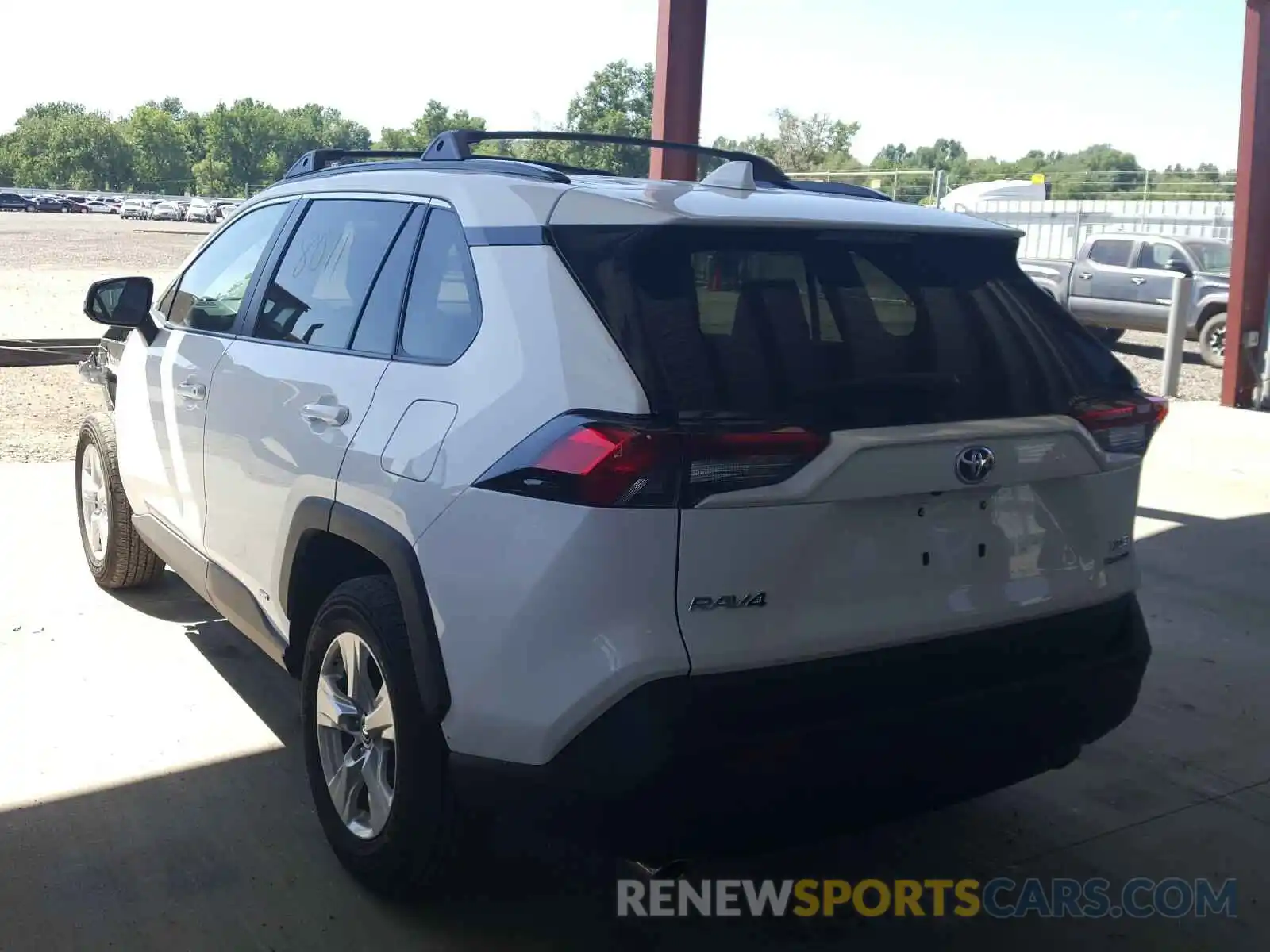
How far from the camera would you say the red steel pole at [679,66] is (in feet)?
30.1

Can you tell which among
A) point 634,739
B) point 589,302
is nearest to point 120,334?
point 589,302

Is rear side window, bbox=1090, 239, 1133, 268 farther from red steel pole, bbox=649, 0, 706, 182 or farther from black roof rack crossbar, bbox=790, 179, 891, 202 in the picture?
black roof rack crossbar, bbox=790, 179, 891, 202

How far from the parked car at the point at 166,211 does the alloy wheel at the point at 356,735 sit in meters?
76.7

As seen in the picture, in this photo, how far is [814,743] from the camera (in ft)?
8.26

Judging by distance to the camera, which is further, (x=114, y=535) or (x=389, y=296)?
(x=114, y=535)

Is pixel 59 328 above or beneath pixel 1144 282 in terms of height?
beneath

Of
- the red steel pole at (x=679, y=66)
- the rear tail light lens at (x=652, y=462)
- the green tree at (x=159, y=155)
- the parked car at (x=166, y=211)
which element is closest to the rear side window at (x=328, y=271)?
the rear tail light lens at (x=652, y=462)

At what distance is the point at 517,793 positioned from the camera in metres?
2.55

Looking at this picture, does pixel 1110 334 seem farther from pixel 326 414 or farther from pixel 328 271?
pixel 326 414

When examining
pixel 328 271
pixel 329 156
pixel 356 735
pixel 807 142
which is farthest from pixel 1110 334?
pixel 807 142

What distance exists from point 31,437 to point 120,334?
471 centimetres

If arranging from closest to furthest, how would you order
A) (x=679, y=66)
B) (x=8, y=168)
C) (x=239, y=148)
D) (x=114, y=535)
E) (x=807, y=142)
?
1. (x=114, y=535)
2. (x=679, y=66)
3. (x=807, y=142)
4. (x=239, y=148)
5. (x=8, y=168)

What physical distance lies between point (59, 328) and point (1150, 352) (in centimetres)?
1516

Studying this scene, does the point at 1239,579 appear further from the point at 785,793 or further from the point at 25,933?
the point at 25,933
